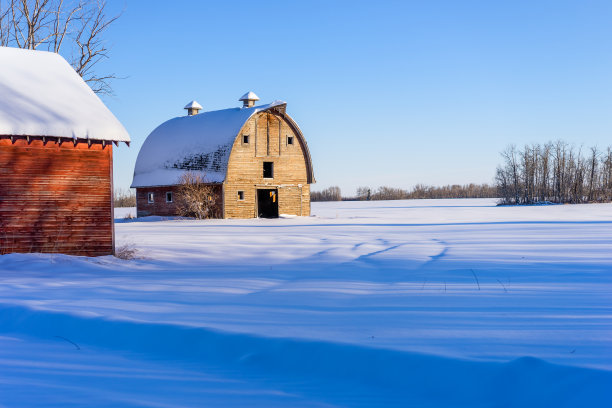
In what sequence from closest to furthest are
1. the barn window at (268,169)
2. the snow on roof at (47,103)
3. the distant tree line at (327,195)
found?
1. the snow on roof at (47,103)
2. the barn window at (268,169)
3. the distant tree line at (327,195)

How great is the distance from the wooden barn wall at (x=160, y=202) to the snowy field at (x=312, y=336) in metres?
20.4

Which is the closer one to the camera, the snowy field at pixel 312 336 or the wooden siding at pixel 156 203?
the snowy field at pixel 312 336

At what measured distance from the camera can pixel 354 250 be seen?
15.9m

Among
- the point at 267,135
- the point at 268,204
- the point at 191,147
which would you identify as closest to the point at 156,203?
the point at 191,147

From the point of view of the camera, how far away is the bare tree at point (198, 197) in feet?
106

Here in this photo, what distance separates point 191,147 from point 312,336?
2969cm

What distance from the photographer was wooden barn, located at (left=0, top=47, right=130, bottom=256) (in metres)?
13.6

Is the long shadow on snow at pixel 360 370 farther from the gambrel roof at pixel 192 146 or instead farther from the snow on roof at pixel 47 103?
the gambrel roof at pixel 192 146

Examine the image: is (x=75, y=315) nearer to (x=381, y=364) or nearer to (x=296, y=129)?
(x=381, y=364)

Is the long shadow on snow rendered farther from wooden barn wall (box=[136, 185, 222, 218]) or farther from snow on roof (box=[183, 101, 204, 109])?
snow on roof (box=[183, 101, 204, 109])

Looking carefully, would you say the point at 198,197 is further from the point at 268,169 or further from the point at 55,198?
the point at 55,198

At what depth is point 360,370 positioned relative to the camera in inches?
211

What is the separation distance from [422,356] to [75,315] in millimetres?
4627

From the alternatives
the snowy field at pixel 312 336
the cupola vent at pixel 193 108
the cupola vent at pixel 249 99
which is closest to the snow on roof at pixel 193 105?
the cupola vent at pixel 193 108
